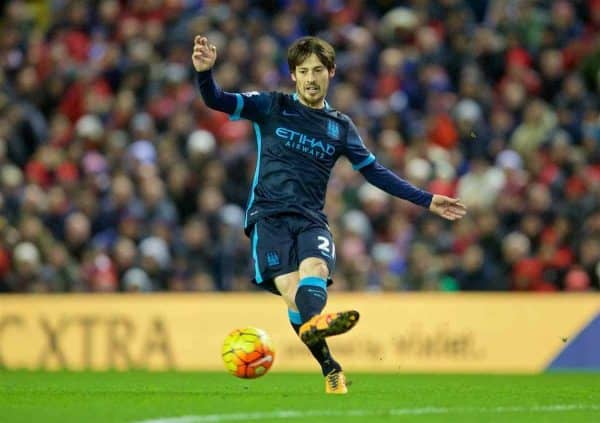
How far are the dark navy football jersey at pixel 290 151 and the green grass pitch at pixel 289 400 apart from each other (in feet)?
4.11

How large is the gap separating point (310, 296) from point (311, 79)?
4.91ft

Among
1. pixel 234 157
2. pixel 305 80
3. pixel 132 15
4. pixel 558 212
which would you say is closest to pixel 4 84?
pixel 132 15

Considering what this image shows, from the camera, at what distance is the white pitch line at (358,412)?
24.0 feet

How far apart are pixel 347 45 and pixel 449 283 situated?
437 centimetres

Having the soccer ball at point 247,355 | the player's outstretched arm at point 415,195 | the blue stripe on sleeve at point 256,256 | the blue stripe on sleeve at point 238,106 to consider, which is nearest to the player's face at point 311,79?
the blue stripe on sleeve at point 238,106

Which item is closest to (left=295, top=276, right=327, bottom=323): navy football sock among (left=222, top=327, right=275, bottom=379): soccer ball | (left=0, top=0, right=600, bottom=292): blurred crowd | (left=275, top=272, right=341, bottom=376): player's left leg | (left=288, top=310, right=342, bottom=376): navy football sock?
(left=275, top=272, right=341, bottom=376): player's left leg

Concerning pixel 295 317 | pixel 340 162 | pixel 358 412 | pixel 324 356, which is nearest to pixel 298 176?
pixel 295 317

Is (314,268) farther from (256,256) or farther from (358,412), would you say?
(358,412)

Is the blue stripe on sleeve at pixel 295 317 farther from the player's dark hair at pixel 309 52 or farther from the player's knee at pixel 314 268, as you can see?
the player's dark hair at pixel 309 52

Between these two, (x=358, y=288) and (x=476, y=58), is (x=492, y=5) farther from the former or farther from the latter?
(x=358, y=288)

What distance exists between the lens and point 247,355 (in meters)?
9.47

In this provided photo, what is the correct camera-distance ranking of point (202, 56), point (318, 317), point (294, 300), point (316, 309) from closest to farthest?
point (318, 317), point (316, 309), point (202, 56), point (294, 300)

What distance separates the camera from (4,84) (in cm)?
1845

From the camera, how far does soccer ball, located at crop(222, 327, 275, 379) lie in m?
9.47
